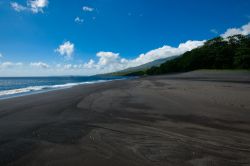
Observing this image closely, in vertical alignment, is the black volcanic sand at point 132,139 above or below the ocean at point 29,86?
below

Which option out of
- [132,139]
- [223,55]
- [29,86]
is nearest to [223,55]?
[223,55]

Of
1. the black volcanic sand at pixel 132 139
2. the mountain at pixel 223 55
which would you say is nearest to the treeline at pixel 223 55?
the mountain at pixel 223 55

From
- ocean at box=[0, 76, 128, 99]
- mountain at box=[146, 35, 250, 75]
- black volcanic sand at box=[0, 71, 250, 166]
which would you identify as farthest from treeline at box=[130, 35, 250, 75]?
black volcanic sand at box=[0, 71, 250, 166]

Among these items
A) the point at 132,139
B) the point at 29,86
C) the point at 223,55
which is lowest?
the point at 132,139

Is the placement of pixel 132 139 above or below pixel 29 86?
below

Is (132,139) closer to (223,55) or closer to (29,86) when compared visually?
(29,86)

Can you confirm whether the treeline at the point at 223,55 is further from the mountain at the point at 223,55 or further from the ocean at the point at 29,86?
the ocean at the point at 29,86

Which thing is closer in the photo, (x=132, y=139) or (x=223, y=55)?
(x=132, y=139)

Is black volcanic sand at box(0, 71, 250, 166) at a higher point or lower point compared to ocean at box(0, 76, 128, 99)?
lower

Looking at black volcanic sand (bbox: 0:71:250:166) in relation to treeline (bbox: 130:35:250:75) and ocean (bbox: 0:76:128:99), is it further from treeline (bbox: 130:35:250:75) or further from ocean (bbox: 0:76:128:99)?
treeline (bbox: 130:35:250:75)

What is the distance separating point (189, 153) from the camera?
3518mm

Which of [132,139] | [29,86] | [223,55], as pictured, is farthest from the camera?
[223,55]

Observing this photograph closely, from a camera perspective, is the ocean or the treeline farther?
the treeline

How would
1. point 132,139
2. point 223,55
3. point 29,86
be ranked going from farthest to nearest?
1. point 223,55
2. point 29,86
3. point 132,139
